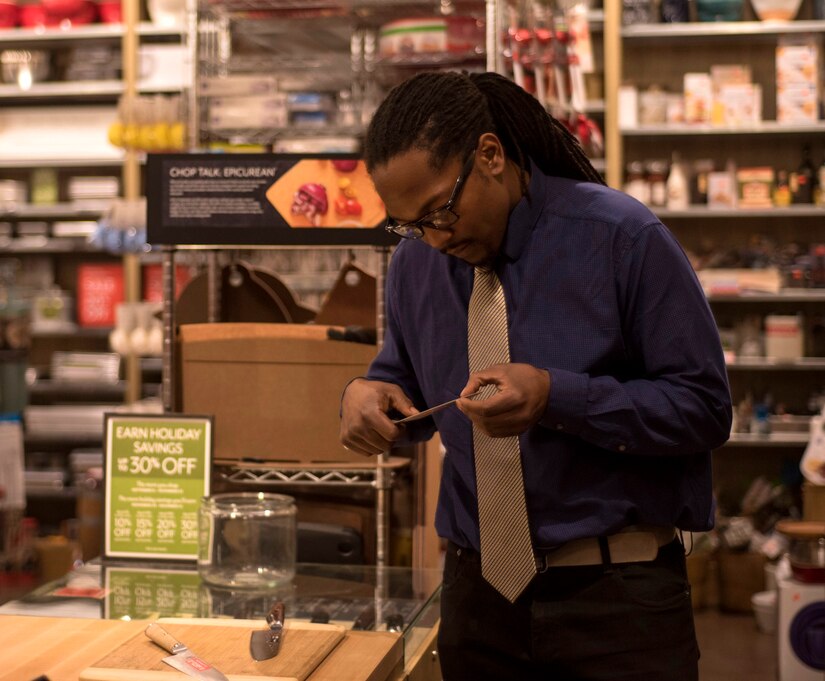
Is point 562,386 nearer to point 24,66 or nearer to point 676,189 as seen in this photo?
point 676,189

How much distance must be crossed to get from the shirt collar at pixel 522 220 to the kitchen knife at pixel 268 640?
59 cm

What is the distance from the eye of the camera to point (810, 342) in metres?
6.11

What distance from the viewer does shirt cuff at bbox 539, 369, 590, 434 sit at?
4.48 ft

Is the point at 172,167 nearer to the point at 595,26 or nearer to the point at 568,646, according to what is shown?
the point at 568,646

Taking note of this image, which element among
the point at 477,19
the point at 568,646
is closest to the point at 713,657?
the point at 477,19

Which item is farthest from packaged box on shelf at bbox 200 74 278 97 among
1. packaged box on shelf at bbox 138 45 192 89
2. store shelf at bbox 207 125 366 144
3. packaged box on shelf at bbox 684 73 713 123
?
packaged box on shelf at bbox 684 73 713 123

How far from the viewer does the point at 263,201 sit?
2.29 metres

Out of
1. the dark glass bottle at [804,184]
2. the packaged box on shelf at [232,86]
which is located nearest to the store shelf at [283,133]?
the packaged box on shelf at [232,86]

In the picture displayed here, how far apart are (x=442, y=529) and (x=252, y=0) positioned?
2637 millimetres

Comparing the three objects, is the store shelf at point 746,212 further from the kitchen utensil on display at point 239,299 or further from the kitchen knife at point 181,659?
the kitchen knife at point 181,659

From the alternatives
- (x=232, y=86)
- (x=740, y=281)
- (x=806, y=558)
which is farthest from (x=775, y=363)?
(x=232, y=86)

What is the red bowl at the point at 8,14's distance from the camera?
6.39 meters

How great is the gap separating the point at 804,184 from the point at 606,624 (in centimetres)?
488

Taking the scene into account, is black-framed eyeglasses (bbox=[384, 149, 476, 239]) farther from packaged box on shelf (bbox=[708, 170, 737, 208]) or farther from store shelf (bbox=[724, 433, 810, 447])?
packaged box on shelf (bbox=[708, 170, 737, 208])
